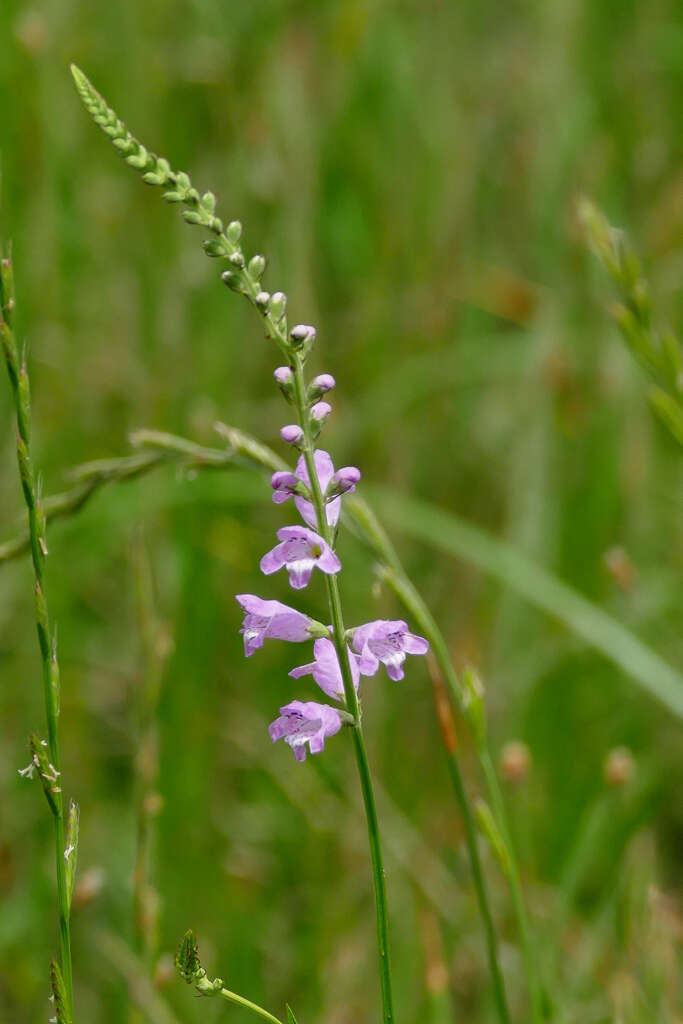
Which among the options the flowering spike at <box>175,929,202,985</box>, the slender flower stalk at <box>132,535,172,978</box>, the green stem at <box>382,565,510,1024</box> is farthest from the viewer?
the slender flower stalk at <box>132,535,172,978</box>

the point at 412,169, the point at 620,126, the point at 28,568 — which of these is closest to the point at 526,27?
the point at 620,126

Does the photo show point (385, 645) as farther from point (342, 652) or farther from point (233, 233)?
point (233, 233)

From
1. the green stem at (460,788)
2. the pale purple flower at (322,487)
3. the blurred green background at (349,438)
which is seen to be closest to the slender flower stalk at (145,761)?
the green stem at (460,788)

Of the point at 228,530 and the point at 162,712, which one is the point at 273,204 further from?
the point at 162,712

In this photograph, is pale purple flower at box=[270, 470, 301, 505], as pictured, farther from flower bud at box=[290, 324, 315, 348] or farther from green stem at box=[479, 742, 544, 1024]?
green stem at box=[479, 742, 544, 1024]

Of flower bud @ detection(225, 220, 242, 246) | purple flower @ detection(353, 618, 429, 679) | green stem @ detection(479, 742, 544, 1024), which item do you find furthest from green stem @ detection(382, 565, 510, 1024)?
flower bud @ detection(225, 220, 242, 246)

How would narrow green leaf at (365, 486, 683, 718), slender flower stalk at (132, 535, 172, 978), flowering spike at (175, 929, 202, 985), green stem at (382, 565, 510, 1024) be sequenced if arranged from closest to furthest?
flowering spike at (175, 929, 202, 985)
green stem at (382, 565, 510, 1024)
slender flower stalk at (132, 535, 172, 978)
narrow green leaf at (365, 486, 683, 718)

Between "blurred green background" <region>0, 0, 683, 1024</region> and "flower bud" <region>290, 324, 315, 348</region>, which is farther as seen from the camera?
"blurred green background" <region>0, 0, 683, 1024</region>
